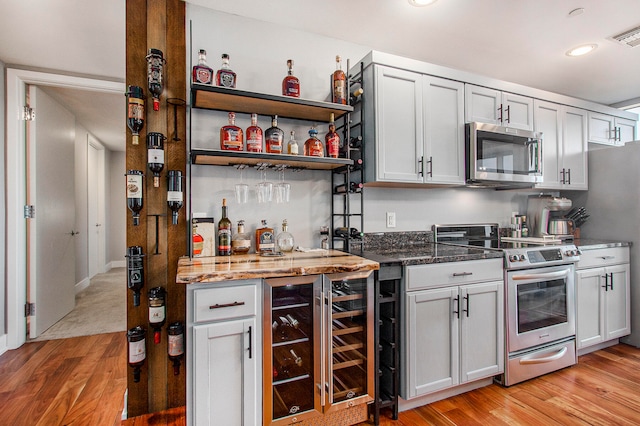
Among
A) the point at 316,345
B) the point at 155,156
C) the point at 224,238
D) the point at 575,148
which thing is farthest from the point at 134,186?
the point at 575,148

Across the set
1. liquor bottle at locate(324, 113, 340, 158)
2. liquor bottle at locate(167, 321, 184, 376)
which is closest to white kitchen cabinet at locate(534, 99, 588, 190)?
liquor bottle at locate(324, 113, 340, 158)

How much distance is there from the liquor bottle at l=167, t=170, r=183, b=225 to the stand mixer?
3.28 meters

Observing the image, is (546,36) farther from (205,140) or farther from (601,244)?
(205,140)

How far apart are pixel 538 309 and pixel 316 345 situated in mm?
1752

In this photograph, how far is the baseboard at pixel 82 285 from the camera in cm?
484

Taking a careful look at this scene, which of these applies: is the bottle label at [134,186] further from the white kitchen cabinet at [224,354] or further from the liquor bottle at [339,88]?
the liquor bottle at [339,88]

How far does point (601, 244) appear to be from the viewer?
2740 mm

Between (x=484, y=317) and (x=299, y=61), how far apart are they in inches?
88.6

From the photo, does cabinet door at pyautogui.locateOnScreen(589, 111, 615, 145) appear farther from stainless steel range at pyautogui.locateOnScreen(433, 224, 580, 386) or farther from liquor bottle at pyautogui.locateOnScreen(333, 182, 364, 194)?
liquor bottle at pyautogui.locateOnScreen(333, 182, 364, 194)

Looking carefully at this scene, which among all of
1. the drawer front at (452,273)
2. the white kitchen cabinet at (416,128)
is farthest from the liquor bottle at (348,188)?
the drawer front at (452,273)

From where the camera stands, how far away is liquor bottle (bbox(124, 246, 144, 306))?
72.7 inches

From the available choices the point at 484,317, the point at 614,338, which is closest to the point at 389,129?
the point at 484,317

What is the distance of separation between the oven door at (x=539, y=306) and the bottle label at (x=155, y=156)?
2407 mm

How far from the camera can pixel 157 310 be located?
187 cm
